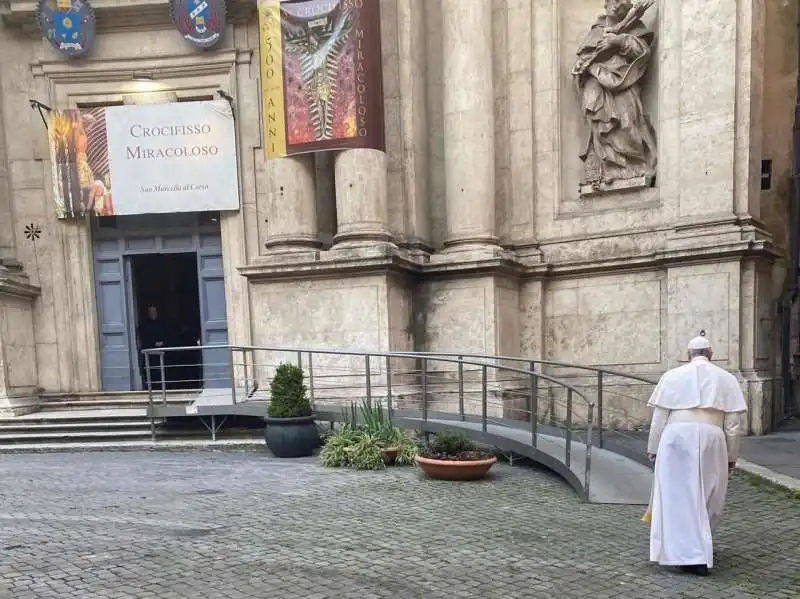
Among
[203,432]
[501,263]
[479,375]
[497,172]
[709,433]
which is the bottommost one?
[203,432]

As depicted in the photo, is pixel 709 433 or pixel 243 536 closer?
pixel 709 433

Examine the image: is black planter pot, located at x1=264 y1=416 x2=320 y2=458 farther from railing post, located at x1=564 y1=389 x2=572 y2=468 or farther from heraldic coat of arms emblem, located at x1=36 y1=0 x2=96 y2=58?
heraldic coat of arms emblem, located at x1=36 y1=0 x2=96 y2=58

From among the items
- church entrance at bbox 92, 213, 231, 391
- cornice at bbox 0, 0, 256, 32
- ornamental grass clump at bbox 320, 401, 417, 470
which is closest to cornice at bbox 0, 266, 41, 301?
church entrance at bbox 92, 213, 231, 391

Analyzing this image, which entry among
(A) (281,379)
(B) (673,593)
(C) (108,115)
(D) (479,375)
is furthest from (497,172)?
(B) (673,593)

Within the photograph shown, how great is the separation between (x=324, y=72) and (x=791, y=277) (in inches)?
348

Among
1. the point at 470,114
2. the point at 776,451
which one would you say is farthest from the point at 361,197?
the point at 776,451

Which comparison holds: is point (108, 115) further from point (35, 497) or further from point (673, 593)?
point (673, 593)

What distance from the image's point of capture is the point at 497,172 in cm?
1138

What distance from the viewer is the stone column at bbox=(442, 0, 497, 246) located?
10.7 meters

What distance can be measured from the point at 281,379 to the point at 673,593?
18.5 ft

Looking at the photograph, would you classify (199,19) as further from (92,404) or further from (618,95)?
(618,95)

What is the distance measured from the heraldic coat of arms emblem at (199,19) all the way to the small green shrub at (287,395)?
756 centimetres

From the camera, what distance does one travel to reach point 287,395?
8195mm

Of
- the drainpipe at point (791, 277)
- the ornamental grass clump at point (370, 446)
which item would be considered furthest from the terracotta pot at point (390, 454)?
the drainpipe at point (791, 277)
